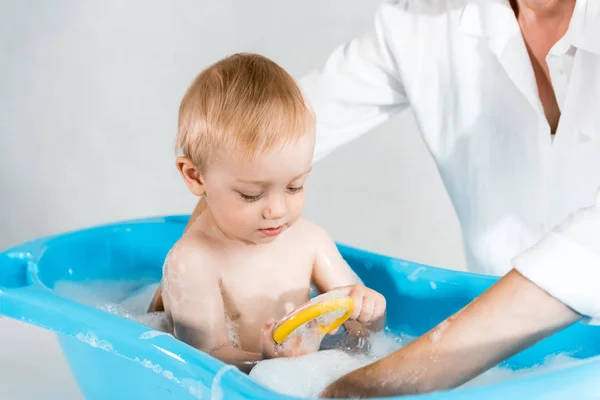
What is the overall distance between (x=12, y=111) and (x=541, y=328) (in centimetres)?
165

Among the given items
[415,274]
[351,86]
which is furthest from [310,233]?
[351,86]

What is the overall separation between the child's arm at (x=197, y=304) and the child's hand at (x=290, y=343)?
2.7 inches

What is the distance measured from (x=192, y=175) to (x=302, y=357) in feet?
0.89

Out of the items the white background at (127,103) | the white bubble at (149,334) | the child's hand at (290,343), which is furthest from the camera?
the white background at (127,103)

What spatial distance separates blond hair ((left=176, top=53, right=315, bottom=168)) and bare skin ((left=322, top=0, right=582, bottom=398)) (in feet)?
0.99

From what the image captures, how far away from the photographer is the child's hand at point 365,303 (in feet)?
3.52

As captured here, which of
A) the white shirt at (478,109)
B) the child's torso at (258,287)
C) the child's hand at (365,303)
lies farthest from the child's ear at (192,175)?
the white shirt at (478,109)

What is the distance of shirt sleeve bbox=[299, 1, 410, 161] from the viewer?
135cm

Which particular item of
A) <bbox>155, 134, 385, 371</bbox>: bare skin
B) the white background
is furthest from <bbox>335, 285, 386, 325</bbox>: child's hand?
the white background

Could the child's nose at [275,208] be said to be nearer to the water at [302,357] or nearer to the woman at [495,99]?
the water at [302,357]

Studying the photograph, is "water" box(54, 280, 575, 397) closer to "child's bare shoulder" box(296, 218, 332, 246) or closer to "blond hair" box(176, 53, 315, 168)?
"child's bare shoulder" box(296, 218, 332, 246)

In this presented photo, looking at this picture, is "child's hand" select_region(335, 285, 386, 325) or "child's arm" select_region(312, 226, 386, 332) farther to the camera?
"child's arm" select_region(312, 226, 386, 332)

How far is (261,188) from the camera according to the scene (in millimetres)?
1014

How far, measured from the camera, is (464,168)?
132cm
